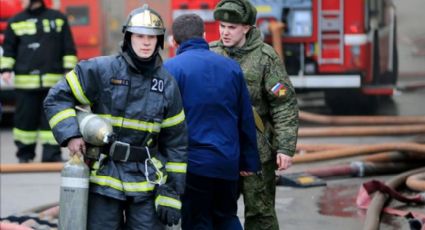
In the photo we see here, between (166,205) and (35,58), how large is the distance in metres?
5.97

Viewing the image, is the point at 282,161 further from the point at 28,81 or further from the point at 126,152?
the point at 28,81

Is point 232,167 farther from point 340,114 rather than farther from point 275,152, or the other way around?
point 340,114

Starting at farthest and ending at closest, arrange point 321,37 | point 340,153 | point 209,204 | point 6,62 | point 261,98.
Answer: point 321,37, point 6,62, point 340,153, point 261,98, point 209,204

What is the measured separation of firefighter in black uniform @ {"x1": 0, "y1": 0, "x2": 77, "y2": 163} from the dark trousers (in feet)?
16.5

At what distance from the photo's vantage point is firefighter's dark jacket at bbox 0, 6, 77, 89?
1066 centimetres

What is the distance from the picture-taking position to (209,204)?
573 centimetres

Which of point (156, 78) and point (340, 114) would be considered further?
point (340, 114)

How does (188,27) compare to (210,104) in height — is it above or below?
above

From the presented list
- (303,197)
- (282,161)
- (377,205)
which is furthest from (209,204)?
(303,197)

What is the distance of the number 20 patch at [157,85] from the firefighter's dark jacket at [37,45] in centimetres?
571

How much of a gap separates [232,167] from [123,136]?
2.82ft

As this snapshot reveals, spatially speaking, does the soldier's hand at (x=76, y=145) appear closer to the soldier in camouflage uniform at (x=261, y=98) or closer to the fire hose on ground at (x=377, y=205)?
the soldier in camouflage uniform at (x=261, y=98)

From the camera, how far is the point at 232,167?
5668 millimetres

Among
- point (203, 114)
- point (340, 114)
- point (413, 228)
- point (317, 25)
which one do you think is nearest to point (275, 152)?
point (203, 114)
